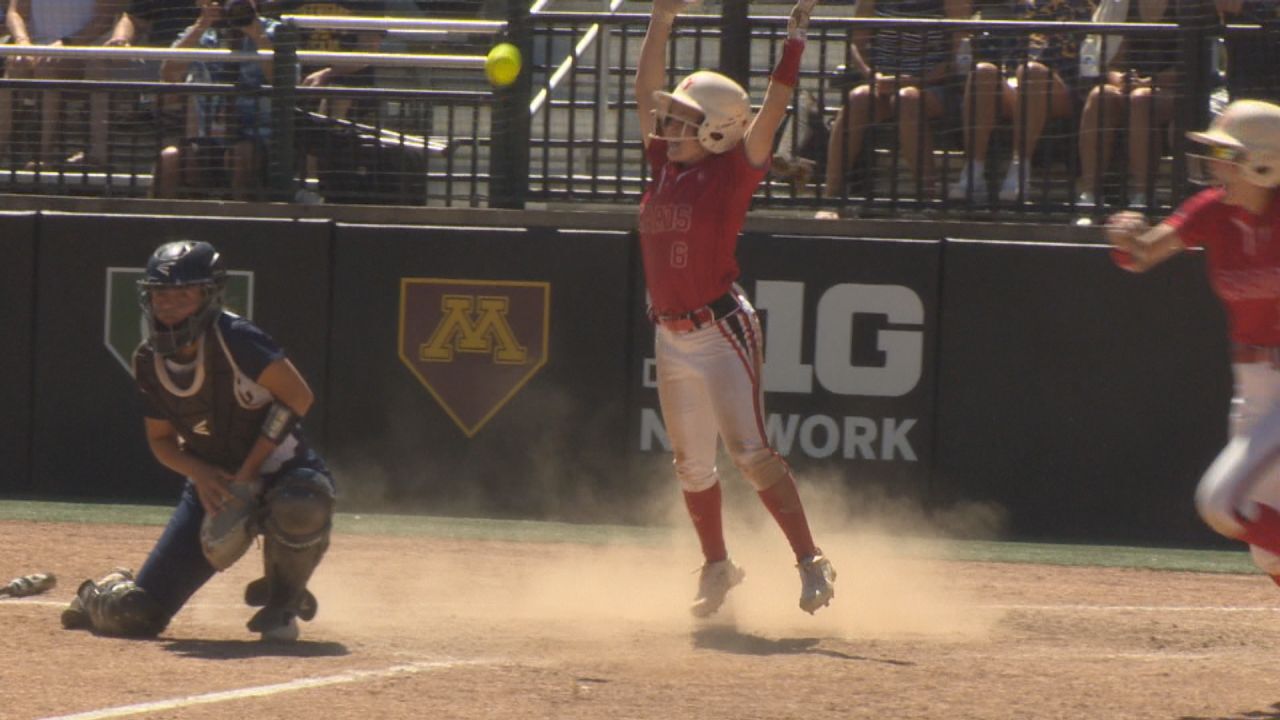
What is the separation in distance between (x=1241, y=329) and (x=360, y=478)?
5.58m

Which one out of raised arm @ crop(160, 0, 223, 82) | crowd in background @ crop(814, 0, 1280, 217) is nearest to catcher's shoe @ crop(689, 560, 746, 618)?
crowd in background @ crop(814, 0, 1280, 217)

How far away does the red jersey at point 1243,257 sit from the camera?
18.2 ft

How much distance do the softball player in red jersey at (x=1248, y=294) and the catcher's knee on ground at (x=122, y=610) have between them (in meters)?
3.59

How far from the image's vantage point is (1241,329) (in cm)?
567

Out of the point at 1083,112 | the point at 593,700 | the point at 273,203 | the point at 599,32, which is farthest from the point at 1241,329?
the point at 273,203

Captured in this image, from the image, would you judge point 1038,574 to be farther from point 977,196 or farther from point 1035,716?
point 1035,716

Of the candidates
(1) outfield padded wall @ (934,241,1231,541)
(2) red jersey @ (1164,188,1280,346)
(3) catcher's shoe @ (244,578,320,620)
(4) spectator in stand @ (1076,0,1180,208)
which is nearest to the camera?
(2) red jersey @ (1164,188,1280,346)

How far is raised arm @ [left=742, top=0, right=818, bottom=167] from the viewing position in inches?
249

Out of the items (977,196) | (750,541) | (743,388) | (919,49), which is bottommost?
(750,541)

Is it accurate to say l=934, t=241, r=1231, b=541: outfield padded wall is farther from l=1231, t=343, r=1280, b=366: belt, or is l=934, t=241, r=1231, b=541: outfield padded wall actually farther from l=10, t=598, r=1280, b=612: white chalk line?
l=1231, t=343, r=1280, b=366: belt

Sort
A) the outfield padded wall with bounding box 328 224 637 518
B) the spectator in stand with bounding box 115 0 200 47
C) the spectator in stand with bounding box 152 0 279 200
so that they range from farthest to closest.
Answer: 1. the spectator in stand with bounding box 115 0 200 47
2. the spectator in stand with bounding box 152 0 279 200
3. the outfield padded wall with bounding box 328 224 637 518

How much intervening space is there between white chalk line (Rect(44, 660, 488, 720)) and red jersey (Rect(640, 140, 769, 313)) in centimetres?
168

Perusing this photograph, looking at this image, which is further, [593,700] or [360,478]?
[360,478]

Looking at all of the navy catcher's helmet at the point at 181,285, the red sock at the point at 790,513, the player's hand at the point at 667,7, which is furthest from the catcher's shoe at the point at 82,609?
the player's hand at the point at 667,7
